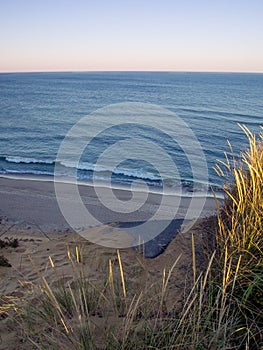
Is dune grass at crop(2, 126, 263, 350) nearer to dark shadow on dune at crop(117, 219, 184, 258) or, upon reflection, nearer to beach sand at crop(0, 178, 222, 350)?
beach sand at crop(0, 178, 222, 350)

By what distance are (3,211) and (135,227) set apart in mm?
4121

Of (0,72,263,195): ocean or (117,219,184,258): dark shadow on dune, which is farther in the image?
(0,72,263,195): ocean

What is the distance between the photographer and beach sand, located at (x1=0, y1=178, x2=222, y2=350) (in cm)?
450

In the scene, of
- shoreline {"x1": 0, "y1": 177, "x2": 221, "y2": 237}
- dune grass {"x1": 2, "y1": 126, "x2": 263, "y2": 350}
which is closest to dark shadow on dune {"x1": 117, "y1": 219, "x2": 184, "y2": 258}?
shoreline {"x1": 0, "y1": 177, "x2": 221, "y2": 237}

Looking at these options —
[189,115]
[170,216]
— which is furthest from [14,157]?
[189,115]

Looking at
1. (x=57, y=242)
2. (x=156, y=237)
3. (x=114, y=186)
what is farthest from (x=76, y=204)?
(x=156, y=237)

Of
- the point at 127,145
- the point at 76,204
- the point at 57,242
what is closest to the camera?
the point at 57,242

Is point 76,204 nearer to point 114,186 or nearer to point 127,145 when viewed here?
point 114,186

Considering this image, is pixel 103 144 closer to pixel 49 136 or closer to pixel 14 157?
pixel 49 136

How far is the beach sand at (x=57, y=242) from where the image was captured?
450 centimetres

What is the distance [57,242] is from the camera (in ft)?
21.9

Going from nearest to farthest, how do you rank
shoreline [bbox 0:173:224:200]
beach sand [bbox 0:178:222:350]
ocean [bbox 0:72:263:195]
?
beach sand [bbox 0:178:222:350] < shoreline [bbox 0:173:224:200] < ocean [bbox 0:72:263:195]

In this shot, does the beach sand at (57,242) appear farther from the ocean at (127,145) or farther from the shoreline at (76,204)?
the ocean at (127,145)

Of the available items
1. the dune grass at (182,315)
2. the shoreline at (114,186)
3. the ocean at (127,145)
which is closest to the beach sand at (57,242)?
the dune grass at (182,315)
